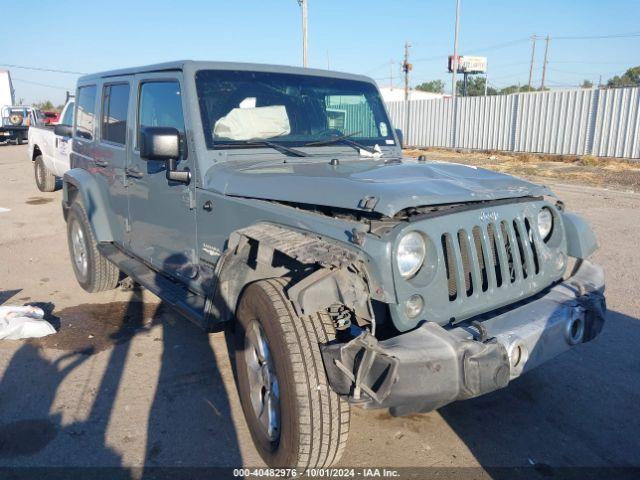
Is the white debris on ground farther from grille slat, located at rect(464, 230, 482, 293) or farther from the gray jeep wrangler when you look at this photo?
grille slat, located at rect(464, 230, 482, 293)

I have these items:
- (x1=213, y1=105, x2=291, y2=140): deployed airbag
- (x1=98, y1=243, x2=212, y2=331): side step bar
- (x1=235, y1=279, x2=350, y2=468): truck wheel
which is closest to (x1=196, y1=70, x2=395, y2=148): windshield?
(x1=213, y1=105, x2=291, y2=140): deployed airbag

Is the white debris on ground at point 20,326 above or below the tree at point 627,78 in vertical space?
below

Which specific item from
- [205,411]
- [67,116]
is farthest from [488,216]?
[67,116]

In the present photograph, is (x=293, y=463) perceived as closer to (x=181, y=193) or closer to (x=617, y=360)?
(x=181, y=193)

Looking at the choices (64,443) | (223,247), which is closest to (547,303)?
(223,247)

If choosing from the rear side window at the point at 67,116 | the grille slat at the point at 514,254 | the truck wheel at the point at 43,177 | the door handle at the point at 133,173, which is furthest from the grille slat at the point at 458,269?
the truck wheel at the point at 43,177

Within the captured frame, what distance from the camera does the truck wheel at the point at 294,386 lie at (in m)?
2.44

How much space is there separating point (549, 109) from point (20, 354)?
19.4 metres

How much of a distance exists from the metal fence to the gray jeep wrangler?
1599 cm

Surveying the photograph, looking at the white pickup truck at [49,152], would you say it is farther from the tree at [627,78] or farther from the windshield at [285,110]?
the tree at [627,78]

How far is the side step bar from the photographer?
3401 mm

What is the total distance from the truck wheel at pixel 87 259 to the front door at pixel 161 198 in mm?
834

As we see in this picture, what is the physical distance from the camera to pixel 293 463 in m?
2.55

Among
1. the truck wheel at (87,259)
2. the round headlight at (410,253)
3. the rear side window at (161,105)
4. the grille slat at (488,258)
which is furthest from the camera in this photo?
the truck wheel at (87,259)
